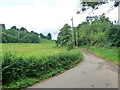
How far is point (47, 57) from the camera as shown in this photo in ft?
30.8

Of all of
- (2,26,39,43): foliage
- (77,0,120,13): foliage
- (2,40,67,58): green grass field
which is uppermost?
(77,0,120,13): foliage

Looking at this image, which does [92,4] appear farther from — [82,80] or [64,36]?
[64,36]

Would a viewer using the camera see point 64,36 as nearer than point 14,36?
No

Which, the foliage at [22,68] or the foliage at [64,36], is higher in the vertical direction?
the foliage at [64,36]

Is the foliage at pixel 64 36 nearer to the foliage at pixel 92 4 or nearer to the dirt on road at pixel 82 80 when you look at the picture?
the foliage at pixel 92 4

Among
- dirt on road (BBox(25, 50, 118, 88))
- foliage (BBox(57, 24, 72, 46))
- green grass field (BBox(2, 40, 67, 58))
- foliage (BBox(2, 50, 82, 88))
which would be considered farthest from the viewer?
foliage (BBox(57, 24, 72, 46))

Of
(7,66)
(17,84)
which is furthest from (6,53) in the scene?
(17,84)

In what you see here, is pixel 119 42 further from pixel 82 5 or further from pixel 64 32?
pixel 64 32

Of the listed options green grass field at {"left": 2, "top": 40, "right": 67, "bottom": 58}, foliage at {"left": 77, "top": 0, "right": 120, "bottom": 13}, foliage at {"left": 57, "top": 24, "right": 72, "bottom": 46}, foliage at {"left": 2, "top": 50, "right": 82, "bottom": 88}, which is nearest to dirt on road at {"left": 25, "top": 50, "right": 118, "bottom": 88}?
foliage at {"left": 2, "top": 50, "right": 82, "bottom": 88}

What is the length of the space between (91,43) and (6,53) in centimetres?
4073

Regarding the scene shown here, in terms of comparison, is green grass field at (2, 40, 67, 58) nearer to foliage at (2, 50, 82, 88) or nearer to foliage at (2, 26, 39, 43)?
foliage at (2, 50, 82, 88)

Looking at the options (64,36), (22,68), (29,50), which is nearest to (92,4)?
(22,68)

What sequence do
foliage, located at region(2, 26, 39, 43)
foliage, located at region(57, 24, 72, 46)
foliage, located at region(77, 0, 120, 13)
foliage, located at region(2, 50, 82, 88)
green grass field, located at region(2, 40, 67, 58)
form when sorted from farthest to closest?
foliage, located at region(57, 24, 72, 46) < foliage, located at region(2, 26, 39, 43) < foliage, located at region(77, 0, 120, 13) < green grass field, located at region(2, 40, 67, 58) < foliage, located at region(2, 50, 82, 88)

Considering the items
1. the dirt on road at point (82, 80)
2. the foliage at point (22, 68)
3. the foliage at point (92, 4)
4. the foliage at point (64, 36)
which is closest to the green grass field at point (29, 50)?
the foliage at point (22, 68)
